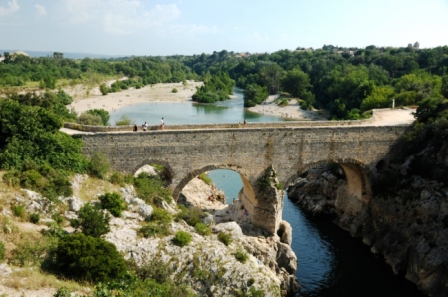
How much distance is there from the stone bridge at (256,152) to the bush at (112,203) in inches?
155

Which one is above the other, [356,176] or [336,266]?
[356,176]

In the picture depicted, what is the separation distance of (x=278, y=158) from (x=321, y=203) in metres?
10.2

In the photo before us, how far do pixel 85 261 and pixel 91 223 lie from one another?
2789 millimetres

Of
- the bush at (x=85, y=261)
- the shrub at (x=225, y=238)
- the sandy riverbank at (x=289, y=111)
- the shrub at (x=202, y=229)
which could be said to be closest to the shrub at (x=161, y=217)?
the shrub at (x=202, y=229)


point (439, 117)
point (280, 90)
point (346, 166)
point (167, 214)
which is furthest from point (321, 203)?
point (280, 90)

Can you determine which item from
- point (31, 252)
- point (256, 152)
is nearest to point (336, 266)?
point (256, 152)

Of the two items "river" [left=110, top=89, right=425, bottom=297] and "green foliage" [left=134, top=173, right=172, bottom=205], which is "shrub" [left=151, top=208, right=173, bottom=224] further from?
"river" [left=110, top=89, right=425, bottom=297]

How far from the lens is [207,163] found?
80.4 ft

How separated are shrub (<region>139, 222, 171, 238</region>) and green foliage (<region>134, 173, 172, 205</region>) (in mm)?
3475

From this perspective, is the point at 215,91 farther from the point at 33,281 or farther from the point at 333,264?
the point at 33,281

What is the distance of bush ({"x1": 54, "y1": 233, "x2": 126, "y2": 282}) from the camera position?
46.4 feet

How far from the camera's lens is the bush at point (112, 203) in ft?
62.5

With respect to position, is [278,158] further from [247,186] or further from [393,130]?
[393,130]

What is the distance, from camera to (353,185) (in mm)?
31203
